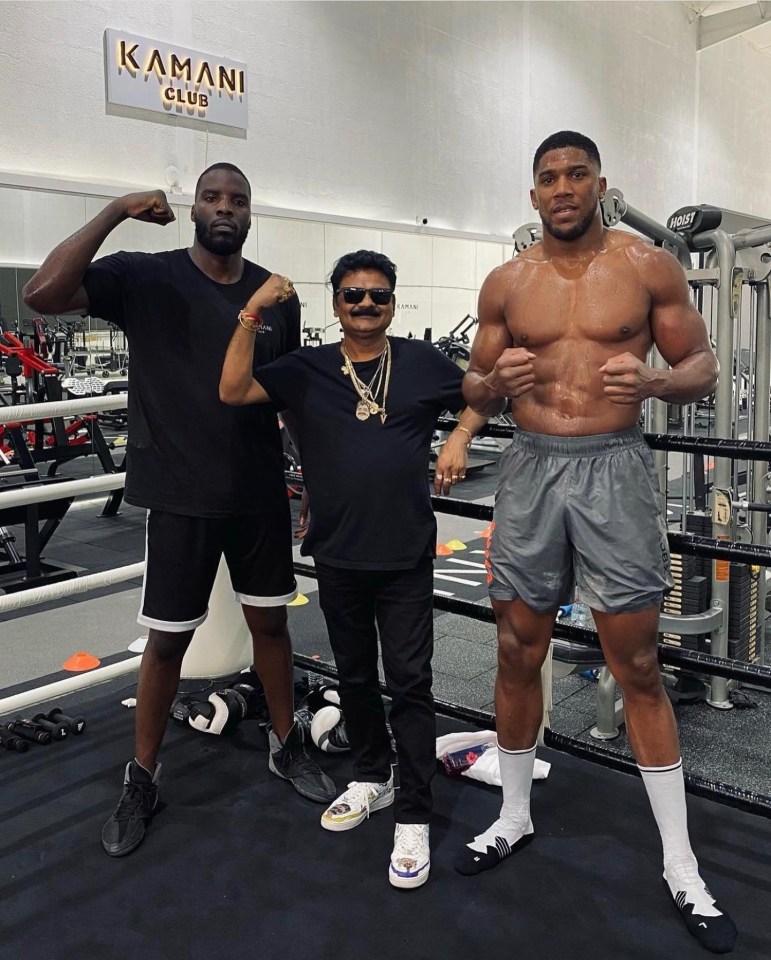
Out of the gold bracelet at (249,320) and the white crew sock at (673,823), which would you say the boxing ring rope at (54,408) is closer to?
the gold bracelet at (249,320)

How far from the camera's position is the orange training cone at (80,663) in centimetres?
346

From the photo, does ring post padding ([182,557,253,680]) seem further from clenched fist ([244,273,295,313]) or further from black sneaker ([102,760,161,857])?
clenched fist ([244,273,295,313])

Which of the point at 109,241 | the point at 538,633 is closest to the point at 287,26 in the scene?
the point at 109,241

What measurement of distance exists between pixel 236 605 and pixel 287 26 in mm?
6285

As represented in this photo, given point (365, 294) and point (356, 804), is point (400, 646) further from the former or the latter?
point (365, 294)

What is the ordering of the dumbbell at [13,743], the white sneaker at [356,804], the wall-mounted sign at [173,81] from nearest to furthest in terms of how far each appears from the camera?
the white sneaker at [356,804]
the dumbbell at [13,743]
the wall-mounted sign at [173,81]

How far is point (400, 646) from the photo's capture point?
193cm

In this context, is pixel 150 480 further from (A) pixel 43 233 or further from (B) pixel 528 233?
(A) pixel 43 233

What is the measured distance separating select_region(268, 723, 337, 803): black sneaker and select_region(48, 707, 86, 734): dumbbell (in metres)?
0.62

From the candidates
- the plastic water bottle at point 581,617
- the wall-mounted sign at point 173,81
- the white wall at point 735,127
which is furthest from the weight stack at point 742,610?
the white wall at point 735,127

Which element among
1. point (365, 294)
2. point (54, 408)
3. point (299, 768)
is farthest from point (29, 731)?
point (365, 294)

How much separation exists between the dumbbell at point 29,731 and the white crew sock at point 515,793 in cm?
129

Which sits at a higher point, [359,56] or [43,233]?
[359,56]

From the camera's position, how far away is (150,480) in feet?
6.67
